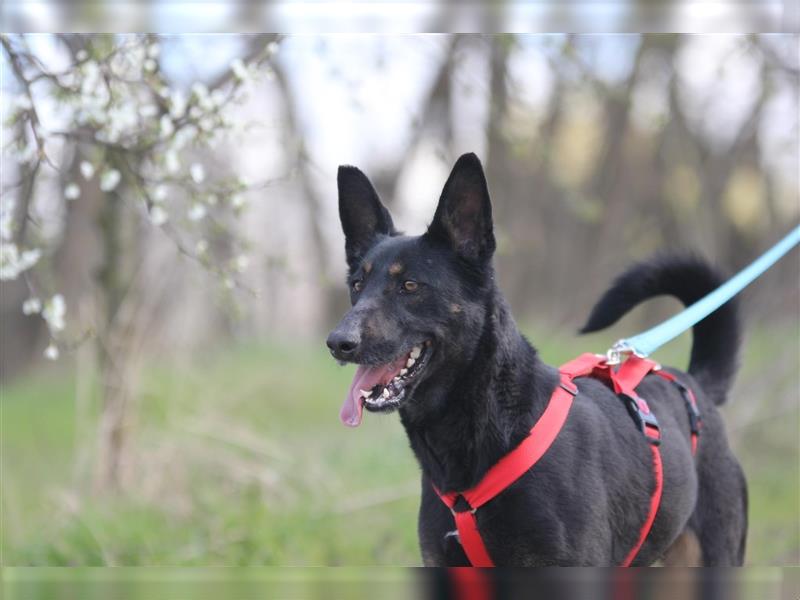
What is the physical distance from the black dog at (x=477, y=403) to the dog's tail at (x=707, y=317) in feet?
2.30

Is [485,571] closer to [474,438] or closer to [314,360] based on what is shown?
[474,438]

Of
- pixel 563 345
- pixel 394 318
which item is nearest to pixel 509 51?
pixel 394 318

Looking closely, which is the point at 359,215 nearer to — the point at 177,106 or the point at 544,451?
the point at 177,106

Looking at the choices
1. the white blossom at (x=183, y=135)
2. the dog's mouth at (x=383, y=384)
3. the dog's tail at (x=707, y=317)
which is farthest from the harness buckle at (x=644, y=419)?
the white blossom at (x=183, y=135)

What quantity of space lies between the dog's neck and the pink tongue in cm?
19

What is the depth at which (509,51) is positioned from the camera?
5.23 meters

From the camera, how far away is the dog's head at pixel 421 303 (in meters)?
3.00

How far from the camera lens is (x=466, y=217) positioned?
3.25 metres

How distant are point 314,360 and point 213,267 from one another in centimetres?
661

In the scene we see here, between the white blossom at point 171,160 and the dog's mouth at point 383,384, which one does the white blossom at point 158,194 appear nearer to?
the white blossom at point 171,160

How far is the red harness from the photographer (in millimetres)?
3084

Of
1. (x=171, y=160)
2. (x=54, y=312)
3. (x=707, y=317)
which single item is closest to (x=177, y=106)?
(x=171, y=160)

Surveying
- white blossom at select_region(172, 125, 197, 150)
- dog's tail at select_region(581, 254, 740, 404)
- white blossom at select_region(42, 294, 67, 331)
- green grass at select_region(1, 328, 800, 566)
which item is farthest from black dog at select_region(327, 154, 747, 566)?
green grass at select_region(1, 328, 800, 566)

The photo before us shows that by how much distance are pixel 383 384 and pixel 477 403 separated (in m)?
0.36
